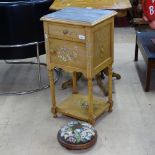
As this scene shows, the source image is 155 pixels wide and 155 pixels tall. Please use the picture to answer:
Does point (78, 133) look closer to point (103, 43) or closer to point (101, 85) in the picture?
point (103, 43)

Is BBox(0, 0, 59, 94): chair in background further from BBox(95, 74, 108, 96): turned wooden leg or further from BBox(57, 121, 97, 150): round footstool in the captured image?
BBox(57, 121, 97, 150): round footstool

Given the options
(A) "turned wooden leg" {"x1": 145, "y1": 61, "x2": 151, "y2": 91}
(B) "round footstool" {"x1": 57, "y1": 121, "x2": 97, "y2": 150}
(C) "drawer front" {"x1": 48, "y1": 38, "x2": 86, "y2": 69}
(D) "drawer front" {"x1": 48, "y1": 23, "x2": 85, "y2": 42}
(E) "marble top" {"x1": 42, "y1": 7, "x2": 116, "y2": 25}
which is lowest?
(B) "round footstool" {"x1": 57, "y1": 121, "x2": 97, "y2": 150}

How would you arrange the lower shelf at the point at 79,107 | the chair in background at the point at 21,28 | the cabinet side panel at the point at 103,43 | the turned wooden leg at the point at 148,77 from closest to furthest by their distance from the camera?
the cabinet side panel at the point at 103,43 → the lower shelf at the point at 79,107 → the chair in background at the point at 21,28 → the turned wooden leg at the point at 148,77

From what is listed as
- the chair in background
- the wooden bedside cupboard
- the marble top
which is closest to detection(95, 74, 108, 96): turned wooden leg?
the wooden bedside cupboard

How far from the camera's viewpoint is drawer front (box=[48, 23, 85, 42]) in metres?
2.21

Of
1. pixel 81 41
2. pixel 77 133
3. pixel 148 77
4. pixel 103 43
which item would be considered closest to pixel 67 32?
pixel 81 41

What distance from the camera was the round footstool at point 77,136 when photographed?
2232mm

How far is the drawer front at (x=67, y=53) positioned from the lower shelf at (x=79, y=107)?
438 mm

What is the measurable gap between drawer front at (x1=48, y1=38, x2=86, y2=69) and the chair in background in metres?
0.59

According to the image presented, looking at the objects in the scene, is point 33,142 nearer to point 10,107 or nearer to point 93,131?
point 93,131

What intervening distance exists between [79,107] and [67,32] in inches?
28.5

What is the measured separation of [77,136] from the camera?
7.39 ft

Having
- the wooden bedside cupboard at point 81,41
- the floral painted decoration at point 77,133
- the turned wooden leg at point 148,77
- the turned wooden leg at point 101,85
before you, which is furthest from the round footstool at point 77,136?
the turned wooden leg at point 148,77

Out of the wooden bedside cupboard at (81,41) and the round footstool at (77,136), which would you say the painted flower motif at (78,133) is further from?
the wooden bedside cupboard at (81,41)
